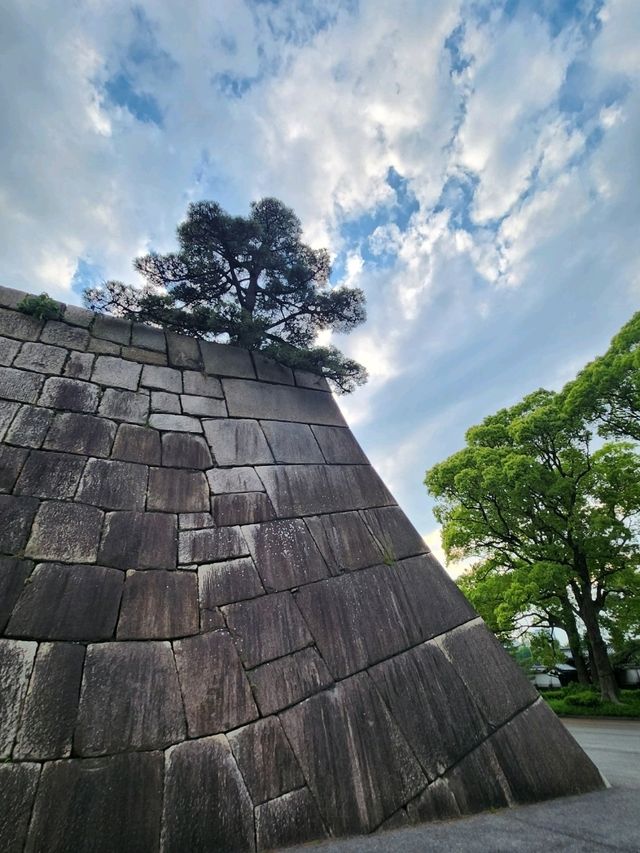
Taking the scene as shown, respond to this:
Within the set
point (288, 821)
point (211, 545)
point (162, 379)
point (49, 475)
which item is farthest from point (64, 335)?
point (288, 821)

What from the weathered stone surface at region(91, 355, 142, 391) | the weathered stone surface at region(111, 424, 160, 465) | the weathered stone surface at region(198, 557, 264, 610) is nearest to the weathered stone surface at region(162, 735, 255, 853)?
the weathered stone surface at region(198, 557, 264, 610)

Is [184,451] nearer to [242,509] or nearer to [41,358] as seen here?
[242,509]

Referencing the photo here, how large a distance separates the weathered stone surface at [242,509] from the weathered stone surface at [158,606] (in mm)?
531

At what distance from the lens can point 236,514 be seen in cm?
304

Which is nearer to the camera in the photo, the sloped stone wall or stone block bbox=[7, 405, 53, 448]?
the sloped stone wall

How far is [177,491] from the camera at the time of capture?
9.91ft

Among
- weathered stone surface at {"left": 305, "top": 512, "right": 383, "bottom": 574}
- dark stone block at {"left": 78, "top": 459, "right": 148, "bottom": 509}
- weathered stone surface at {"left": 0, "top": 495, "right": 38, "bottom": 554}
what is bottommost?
weathered stone surface at {"left": 305, "top": 512, "right": 383, "bottom": 574}

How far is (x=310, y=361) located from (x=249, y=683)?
3685mm

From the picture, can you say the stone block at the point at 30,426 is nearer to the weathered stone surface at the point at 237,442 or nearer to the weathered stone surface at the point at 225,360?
the weathered stone surface at the point at 237,442

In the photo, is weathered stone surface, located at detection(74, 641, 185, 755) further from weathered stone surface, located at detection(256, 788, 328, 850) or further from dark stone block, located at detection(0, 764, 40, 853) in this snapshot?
weathered stone surface, located at detection(256, 788, 328, 850)

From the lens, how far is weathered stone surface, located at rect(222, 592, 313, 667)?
2328 mm

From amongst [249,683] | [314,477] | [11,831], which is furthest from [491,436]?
[11,831]

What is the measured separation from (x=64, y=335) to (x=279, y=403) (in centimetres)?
230

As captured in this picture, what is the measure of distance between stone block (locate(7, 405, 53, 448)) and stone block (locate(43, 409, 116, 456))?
54 millimetres
